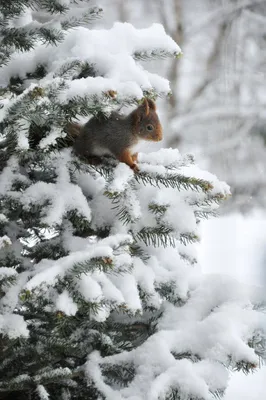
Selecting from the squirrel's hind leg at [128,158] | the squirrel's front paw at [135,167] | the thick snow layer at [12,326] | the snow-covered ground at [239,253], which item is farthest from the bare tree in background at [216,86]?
the thick snow layer at [12,326]

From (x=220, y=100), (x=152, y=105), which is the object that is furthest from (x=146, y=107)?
(x=220, y=100)

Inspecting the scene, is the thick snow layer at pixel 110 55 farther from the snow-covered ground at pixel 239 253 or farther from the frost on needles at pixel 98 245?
the snow-covered ground at pixel 239 253

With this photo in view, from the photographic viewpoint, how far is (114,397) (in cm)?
125

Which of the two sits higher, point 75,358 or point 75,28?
point 75,28

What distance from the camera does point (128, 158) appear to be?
1477 mm

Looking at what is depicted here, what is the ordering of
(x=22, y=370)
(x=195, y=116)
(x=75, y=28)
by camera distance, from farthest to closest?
(x=195, y=116), (x=75, y=28), (x=22, y=370)

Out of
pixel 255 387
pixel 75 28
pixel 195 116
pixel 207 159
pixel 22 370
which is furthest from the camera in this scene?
pixel 195 116

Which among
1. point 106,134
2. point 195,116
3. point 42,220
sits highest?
point 195,116

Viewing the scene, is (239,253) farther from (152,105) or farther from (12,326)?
(12,326)

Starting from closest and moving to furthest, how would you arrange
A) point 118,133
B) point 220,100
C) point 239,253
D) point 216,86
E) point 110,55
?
point 110,55, point 118,133, point 239,253, point 220,100, point 216,86

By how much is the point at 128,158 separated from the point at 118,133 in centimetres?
14

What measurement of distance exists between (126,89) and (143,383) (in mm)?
636

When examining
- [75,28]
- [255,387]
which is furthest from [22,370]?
[255,387]

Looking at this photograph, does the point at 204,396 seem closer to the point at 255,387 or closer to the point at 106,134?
the point at 106,134
